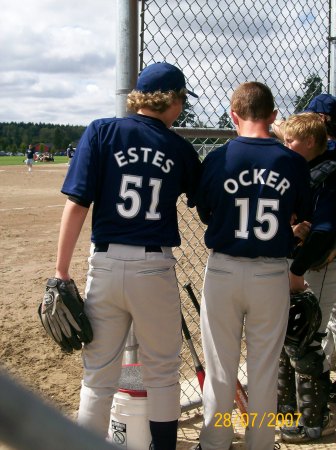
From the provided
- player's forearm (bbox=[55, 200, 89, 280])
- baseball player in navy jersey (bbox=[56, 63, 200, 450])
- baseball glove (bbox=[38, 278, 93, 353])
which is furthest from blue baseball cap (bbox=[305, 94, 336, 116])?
baseball glove (bbox=[38, 278, 93, 353])

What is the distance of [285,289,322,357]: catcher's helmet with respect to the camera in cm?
290

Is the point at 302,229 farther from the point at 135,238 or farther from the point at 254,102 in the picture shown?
the point at 135,238

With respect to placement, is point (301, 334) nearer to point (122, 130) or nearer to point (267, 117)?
point (267, 117)

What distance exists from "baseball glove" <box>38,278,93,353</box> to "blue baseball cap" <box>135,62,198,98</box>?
91 cm

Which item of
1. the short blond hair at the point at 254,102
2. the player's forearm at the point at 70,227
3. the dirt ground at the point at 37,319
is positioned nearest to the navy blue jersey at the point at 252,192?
the short blond hair at the point at 254,102

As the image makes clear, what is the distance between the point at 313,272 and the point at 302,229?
1.34ft

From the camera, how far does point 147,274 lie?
240cm

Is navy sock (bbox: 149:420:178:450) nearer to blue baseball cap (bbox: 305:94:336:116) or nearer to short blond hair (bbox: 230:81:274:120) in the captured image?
short blond hair (bbox: 230:81:274:120)

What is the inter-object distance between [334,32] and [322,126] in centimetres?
135

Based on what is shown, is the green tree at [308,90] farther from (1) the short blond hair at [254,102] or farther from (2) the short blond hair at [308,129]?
(1) the short blond hair at [254,102]

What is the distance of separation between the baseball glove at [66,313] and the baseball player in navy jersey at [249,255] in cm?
63

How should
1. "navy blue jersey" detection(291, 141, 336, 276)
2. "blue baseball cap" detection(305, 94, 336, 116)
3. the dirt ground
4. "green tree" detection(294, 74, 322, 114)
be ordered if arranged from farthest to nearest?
1. "green tree" detection(294, 74, 322, 114)
2. the dirt ground
3. "blue baseball cap" detection(305, 94, 336, 116)
4. "navy blue jersey" detection(291, 141, 336, 276)

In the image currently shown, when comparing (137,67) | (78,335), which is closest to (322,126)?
(137,67)

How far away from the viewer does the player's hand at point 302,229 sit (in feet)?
9.84
